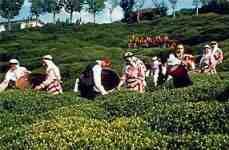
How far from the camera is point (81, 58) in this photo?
72000 mm

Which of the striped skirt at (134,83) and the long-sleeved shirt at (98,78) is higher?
the long-sleeved shirt at (98,78)

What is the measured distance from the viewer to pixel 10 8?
172 m

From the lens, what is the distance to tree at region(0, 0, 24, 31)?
17150 cm

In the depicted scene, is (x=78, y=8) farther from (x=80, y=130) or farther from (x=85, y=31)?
(x=80, y=130)

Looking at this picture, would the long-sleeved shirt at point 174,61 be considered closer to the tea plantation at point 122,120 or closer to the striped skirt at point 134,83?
the striped skirt at point 134,83

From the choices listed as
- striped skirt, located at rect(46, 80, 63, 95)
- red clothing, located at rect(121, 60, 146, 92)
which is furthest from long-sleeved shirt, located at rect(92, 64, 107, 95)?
striped skirt, located at rect(46, 80, 63, 95)

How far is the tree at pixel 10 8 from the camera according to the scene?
563 feet

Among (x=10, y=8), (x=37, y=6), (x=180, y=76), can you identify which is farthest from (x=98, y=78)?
(x=37, y=6)

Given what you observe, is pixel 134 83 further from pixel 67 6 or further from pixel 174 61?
pixel 67 6

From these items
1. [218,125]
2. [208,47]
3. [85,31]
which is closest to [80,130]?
[218,125]

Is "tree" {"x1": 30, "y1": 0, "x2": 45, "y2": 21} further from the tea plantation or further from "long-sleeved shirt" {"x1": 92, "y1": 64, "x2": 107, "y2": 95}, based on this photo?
"long-sleeved shirt" {"x1": 92, "y1": 64, "x2": 107, "y2": 95}

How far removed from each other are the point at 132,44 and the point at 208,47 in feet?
211

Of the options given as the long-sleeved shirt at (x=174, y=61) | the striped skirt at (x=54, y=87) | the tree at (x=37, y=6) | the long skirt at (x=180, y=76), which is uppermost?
the long-sleeved shirt at (x=174, y=61)

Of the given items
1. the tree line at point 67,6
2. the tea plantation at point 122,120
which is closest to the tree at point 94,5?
the tree line at point 67,6
